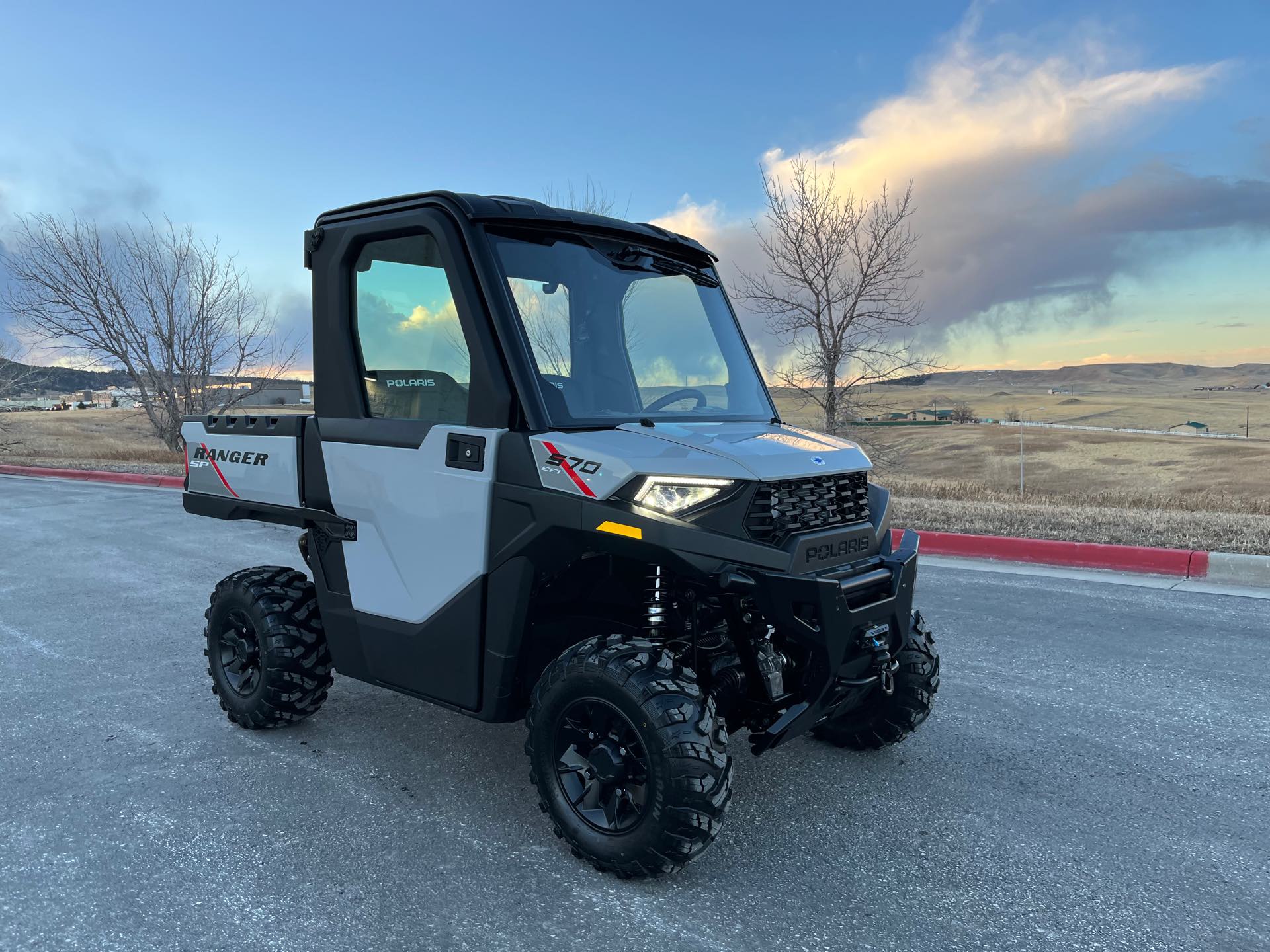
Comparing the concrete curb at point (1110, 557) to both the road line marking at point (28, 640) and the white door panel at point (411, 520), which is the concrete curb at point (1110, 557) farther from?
the road line marking at point (28, 640)

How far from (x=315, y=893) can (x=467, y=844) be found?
54cm

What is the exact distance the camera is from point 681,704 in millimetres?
2832

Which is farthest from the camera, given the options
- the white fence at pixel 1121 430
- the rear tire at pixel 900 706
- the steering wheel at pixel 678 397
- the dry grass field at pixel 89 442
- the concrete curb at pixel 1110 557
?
the white fence at pixel 1121 430

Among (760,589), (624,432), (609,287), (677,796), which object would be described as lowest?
(677,796)

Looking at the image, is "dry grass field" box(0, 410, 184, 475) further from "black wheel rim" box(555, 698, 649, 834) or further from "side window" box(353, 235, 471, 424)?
"black wheel rim" box(555, 698, 649, 834)

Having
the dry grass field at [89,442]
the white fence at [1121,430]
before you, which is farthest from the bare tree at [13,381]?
the white fence at [1121,430]

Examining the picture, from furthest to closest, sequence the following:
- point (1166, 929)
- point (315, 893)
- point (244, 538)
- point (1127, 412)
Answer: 1. point (1127, 412)
2. point (244, 538)
3. point (315, 893)
4. point (1166, 929)

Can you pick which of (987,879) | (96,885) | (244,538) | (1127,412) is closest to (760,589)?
(987,879)

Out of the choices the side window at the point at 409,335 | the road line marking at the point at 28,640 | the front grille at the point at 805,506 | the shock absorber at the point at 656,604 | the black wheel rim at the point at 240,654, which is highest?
the side window at the point at 409,335

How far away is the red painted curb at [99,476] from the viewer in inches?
652

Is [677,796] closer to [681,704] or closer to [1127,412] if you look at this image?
[681,704]

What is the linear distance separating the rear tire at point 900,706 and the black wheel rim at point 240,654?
2.69m

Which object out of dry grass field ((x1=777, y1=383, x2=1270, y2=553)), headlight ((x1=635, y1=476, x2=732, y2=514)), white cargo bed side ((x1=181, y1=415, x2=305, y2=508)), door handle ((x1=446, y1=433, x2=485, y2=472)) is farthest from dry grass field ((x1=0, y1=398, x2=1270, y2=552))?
headlight ((x1=635, y1=476, x2=732, y2=514))

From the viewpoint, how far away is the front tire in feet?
9.14
